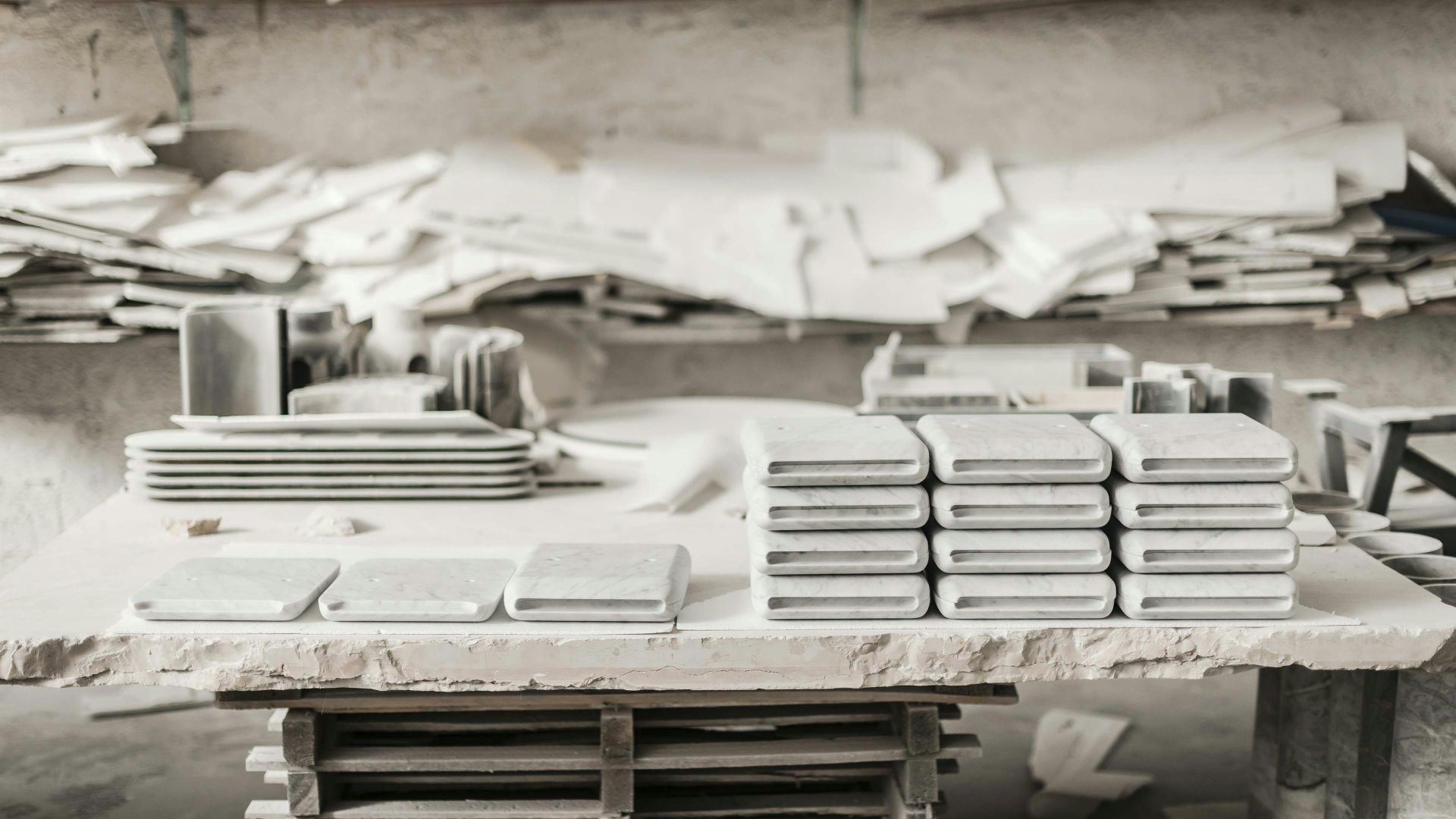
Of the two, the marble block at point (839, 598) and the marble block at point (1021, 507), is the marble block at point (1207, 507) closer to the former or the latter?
the marble block at point (1021, 507)

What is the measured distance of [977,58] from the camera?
4418mm

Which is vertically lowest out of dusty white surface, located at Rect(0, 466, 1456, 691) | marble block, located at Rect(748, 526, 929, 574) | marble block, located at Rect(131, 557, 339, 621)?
dusty white surface, located at Rect(0, 466, 1456, 691)

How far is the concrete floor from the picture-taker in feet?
10.1

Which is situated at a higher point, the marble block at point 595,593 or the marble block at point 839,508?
the marble block at point 839,508

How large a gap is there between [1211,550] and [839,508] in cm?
56

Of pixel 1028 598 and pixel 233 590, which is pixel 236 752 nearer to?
pixel 233 590

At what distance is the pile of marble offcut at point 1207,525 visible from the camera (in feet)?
5.90

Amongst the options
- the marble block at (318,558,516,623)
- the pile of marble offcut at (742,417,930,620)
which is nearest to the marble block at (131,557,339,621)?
the marble block at (318,558,516,623)

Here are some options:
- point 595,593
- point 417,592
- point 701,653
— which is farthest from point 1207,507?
point 417,592

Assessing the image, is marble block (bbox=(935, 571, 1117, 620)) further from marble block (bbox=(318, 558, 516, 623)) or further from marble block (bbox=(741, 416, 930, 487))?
marble block (bbox=(318, 558, 516, 623))

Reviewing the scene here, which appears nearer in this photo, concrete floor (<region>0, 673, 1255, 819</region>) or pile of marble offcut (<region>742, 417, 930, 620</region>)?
pile of marble offcut (<region>742, 417, 930, 620</region>)

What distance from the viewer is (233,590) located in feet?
6.07

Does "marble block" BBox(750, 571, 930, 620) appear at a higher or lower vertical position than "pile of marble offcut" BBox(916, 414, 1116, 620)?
lower

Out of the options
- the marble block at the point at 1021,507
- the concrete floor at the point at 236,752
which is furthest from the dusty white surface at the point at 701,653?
the concrete floor at the point at 236,752
